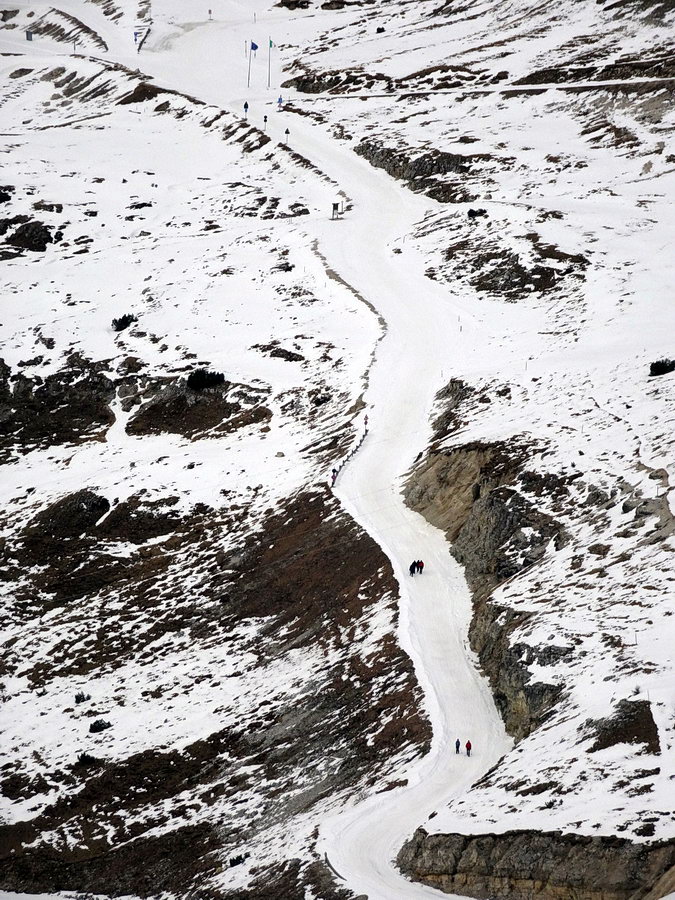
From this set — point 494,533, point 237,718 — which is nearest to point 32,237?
point 237,718

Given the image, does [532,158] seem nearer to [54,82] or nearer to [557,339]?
[557,339]

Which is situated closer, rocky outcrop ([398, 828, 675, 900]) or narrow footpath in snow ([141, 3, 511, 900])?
rocky outcrop ([398, 828, 675, 900])

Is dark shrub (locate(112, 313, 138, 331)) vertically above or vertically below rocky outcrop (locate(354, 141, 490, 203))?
below

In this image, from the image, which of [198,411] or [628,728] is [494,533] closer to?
[628,728]

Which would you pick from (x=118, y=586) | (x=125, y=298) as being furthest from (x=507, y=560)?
(x=125, y=298)

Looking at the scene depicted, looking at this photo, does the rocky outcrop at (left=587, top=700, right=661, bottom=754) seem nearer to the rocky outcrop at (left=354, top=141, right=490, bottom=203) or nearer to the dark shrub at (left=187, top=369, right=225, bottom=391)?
the dark shrub at (left=187, top=369, right=225, bottom=391)

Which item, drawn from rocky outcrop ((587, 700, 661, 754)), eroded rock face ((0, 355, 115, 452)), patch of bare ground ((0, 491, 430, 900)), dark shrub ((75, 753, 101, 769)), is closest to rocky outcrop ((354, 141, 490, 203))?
eroded rock face ((0, 355, 115, 452))
